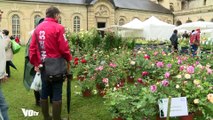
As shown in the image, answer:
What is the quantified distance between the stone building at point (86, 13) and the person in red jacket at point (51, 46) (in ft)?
90.8

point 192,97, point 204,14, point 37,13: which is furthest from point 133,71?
point 204,14

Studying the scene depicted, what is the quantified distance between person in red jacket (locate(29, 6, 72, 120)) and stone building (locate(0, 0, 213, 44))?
2769 centimetres

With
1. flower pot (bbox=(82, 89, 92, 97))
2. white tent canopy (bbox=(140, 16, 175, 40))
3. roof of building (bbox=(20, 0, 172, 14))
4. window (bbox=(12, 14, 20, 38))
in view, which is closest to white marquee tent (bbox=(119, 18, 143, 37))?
white tent canopy (bbox=(140, 16, 175, 40))

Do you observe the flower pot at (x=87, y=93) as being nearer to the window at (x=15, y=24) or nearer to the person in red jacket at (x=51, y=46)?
the person in red jacket at (x=51, y=46)

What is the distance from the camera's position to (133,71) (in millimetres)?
7582

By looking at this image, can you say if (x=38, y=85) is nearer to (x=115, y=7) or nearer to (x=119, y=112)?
(x=119, y=112)

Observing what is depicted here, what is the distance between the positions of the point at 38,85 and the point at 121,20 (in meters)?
37.3

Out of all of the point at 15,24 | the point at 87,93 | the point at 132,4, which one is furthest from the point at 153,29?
the point at 132,4

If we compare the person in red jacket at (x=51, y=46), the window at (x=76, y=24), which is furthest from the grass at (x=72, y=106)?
the window at (x=76, y=24)

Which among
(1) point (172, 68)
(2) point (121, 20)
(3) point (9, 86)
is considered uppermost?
(2) point (121, 20)

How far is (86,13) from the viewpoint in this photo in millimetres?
39969

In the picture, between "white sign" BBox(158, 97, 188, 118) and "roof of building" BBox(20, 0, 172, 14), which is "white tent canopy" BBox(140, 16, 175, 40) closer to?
"roof of building" BBox(20, 0, 172, 14)

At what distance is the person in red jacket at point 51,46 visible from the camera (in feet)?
15.7

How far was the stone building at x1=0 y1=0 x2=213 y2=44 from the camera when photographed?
3585cm
